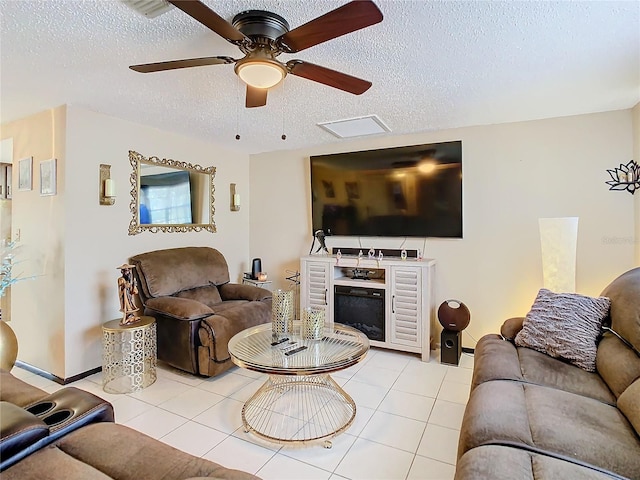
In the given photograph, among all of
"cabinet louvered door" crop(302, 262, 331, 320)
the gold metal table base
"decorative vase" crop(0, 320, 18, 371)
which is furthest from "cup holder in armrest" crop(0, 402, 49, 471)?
"cabinet louvered door" crop(302, 262, 331, 320)

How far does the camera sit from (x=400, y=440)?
2.15 m

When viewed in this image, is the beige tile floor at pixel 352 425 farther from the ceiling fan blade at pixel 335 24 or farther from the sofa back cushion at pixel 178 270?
the ceiling fan blade at pixel 335 24

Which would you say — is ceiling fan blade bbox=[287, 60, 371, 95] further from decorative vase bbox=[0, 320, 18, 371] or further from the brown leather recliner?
decorative vase bbox=[0, 320, 18, 371]

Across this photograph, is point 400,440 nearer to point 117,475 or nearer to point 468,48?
point 117,475

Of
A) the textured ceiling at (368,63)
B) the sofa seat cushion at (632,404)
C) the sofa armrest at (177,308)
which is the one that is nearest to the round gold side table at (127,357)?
the sofa armrest at (177,308)

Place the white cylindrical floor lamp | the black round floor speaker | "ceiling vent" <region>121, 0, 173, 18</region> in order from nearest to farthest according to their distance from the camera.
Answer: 1. "ceiling vent" <region>121, 0, 173, 18</region>
2. the white cylindrical floor lamp
3. the black round floor speaker

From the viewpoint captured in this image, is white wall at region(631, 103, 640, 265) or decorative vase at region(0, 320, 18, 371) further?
white wall at region(631, 103, 640, 265)

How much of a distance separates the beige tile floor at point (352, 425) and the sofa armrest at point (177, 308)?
1.83 ft

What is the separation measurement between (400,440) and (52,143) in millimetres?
3601

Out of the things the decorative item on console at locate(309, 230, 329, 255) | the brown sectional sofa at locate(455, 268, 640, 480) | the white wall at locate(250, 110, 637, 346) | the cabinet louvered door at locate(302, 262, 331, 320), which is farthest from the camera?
the decorative item on console at locate(309, 230, 329, 255)

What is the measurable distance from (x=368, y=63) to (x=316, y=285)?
2.44 meters

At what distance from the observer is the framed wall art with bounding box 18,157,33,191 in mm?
3213

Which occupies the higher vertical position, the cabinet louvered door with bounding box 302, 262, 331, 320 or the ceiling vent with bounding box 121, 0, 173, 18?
the ceiling vent with bounding box 121, 0, 173, 18

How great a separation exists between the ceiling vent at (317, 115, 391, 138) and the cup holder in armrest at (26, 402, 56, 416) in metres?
2.95
